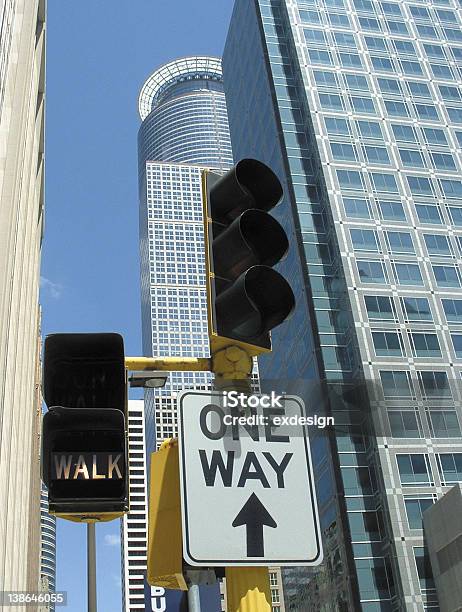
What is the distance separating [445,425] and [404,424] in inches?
152

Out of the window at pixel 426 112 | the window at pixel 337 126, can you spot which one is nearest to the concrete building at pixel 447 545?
the window at pixel 337 126

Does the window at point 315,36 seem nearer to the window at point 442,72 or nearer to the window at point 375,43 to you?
the window at point 375,43

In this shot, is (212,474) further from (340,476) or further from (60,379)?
(340,476)

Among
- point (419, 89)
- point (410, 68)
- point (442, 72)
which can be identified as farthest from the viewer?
point (442, 72)

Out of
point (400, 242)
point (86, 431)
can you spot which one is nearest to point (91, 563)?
point (86, 431)

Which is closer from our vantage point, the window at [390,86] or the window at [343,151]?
the window at [343,151]

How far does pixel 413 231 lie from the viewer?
70062 millimetres

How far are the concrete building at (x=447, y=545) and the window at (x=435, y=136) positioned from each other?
37.9 meters

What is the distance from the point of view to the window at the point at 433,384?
205 feet

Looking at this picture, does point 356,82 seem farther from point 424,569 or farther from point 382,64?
point 424,569

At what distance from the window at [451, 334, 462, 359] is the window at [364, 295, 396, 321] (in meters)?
5.54

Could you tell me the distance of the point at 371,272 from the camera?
66.2 meters

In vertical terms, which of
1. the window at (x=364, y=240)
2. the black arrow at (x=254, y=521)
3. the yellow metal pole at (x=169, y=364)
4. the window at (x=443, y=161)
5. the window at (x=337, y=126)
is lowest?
the black arrow at (x=254, y=521)

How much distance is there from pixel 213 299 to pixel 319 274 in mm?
64369
